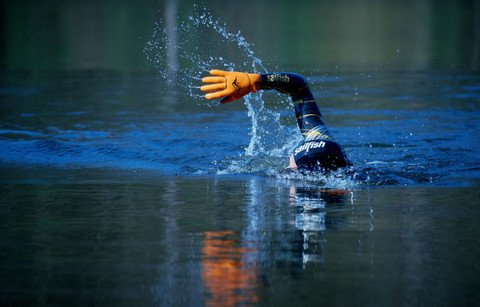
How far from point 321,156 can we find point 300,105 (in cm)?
92

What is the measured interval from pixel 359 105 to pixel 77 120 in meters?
6.09

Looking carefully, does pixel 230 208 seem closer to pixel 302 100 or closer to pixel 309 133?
pixel 309 133

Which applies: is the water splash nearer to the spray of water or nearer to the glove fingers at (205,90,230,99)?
the spray of water

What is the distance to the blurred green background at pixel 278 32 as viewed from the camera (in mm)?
25891

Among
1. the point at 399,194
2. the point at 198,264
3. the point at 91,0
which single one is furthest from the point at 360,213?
the point at 91,0

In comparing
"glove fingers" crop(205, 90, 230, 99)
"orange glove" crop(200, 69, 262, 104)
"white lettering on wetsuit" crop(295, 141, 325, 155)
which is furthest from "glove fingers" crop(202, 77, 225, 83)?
"white lettering on wetsuit" crop(295, 141, 325, 155)

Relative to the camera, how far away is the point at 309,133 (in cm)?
924

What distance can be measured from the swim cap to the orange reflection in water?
253 centimetres

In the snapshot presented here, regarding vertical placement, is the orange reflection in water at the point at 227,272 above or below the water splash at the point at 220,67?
below

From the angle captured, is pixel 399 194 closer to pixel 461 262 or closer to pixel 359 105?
pixel 461 262

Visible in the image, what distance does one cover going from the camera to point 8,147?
38.7 ft

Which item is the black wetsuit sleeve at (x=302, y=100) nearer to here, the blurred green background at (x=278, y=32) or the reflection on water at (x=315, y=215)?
the reflection on water at (x=315, y=215)

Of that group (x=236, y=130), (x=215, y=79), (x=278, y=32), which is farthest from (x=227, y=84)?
(x=278, y=32)

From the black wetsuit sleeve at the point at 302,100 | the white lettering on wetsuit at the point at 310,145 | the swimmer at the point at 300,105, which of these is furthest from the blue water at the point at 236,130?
the black wetsuit sleeve at the point at 302,100
